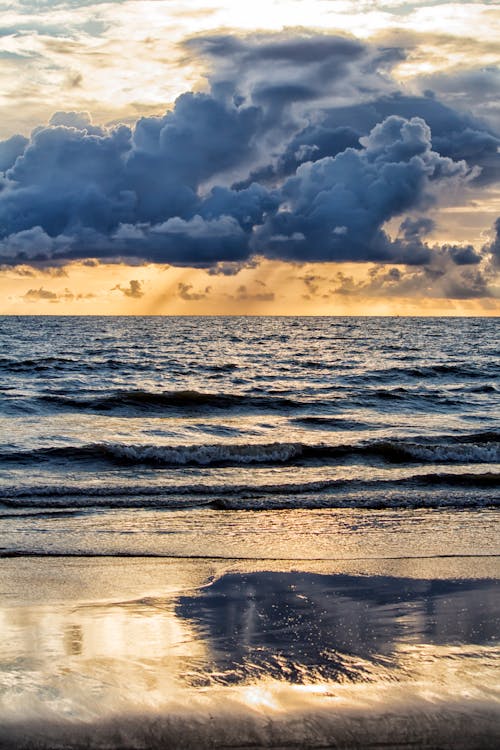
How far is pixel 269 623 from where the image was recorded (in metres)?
6.61

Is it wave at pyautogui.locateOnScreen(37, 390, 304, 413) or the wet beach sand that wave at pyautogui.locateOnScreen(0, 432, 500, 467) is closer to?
the wet beach sand

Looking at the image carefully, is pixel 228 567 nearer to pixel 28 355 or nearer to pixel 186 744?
pixel 186 744

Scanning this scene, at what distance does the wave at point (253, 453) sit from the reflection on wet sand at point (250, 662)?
987 centimetres

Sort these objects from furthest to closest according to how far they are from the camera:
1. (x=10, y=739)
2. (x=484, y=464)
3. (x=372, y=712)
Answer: (x=484, y=464)
(x=372, y=712)
(x=10, y=739)

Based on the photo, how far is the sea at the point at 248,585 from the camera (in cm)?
474

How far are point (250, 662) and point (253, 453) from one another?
42.6 feet

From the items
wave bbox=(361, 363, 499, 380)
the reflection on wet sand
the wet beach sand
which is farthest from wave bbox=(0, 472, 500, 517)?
wave bbox=(361, 363, 499, 380)

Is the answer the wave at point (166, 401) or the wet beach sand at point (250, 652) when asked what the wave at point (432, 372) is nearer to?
the wave at point (166, 401)

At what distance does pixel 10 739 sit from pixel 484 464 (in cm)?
1548

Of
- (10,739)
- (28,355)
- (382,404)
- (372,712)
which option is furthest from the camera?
(28,355)

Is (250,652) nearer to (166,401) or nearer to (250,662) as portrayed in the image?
(250,662)

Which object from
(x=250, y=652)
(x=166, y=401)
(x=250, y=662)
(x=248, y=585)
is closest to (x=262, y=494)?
(x=248, y=585)

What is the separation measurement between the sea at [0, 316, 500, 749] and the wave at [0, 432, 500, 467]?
68 millimetres

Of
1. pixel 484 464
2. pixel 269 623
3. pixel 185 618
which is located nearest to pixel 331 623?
pixel 269 623
